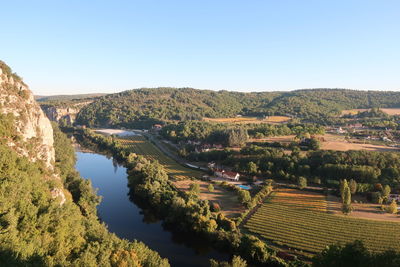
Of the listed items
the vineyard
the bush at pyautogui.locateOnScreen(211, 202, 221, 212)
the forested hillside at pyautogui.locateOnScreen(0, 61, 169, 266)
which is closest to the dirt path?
the bush at pyautogui.locateOnScreen(211, 202, 221, 212)

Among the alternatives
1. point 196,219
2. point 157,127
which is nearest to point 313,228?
point 196,219

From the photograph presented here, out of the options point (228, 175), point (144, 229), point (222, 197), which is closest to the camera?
point (144, 229)

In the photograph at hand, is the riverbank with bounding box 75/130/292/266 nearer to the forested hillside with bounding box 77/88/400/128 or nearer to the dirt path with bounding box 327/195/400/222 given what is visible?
the dirt path with bounding box 327/195/400/222

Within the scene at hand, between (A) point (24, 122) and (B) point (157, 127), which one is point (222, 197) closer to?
(A) point (24, 122)

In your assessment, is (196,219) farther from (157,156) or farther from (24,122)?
(157,156)

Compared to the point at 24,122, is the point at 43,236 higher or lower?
lower

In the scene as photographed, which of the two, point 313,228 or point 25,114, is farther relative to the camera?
point 25,114

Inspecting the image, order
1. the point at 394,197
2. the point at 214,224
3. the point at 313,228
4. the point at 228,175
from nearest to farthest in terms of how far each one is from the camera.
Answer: the point at 214,224, the point at 313,228, the point at 394,197, the point at 228,175

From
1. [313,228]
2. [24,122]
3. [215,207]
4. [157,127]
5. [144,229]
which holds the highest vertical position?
[24,122]

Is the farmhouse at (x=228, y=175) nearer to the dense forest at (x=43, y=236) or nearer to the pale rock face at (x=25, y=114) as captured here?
the pale rock face at (x=25, y=114)
